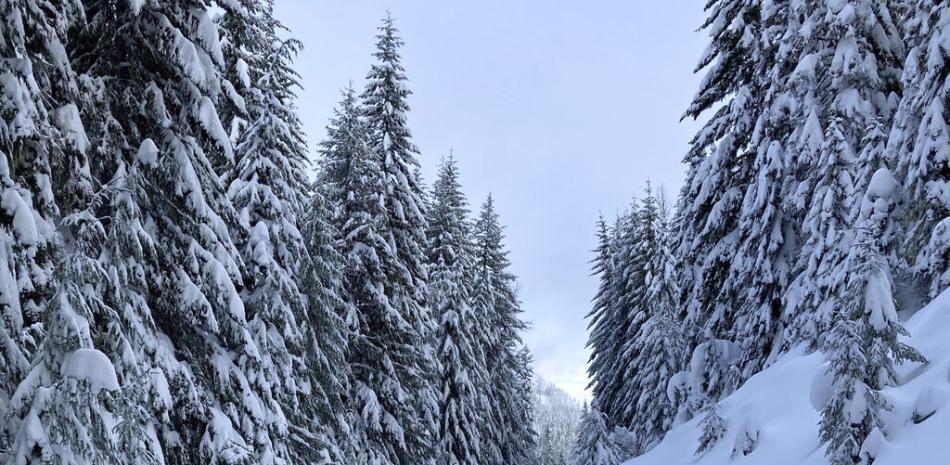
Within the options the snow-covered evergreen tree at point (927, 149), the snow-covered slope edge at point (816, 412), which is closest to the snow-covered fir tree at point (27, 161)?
the snow-covered slope edge at point (816, 412)

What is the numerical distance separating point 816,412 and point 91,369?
24.1ft

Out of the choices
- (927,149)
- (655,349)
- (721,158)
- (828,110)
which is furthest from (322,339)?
(655,349)

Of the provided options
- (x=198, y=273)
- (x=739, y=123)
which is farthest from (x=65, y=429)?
(x=739, y=123)

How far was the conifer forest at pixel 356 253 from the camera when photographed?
5.70 meters

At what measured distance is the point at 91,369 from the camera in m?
5.50

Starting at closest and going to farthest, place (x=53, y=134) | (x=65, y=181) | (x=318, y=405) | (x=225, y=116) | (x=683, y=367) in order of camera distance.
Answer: (x=53, y=134), (x=65, y=181), (x=225, y=116), (x=318, y=405), (x=683, y=367)

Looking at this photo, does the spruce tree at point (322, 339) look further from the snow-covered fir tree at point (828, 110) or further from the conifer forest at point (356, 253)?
the snow-covered fir tree at point (828, 110)

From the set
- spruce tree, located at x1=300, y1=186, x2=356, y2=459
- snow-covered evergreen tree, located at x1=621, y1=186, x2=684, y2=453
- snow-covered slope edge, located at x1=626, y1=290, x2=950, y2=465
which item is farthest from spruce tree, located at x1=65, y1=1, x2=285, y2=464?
snow-covered evergreen tree, located at x1=621, y1=186, x2=684, y2=453

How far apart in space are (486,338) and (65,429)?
1021 inches

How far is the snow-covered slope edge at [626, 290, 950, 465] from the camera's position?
182 inches

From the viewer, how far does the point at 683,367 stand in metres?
18.7

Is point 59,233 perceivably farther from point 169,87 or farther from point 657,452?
point 657,452

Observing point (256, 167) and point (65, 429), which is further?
point (256, 167)

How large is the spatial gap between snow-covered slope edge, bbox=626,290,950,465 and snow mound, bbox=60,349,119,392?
6375 mm
